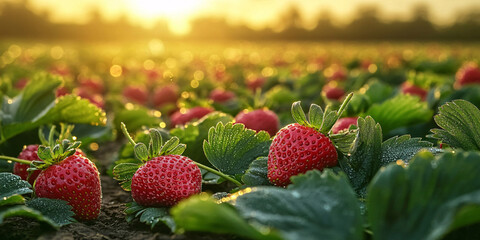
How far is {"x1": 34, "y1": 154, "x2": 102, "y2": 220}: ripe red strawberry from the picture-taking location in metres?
1.56

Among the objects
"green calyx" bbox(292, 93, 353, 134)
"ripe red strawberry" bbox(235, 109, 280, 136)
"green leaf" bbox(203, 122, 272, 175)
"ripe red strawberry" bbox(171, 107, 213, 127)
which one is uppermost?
"green calyx" bbox(292, 93, 353, 134)

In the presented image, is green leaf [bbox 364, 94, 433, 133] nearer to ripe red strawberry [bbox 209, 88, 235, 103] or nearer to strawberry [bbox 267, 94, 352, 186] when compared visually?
strawberry [bbox 267, 94, 352, 186]

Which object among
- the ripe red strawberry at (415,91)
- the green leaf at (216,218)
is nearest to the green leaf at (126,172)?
the green leaf at (216,218)

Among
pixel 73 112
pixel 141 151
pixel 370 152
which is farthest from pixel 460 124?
pixel 73 112

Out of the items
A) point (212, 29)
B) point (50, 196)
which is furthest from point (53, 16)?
point (50, 196)

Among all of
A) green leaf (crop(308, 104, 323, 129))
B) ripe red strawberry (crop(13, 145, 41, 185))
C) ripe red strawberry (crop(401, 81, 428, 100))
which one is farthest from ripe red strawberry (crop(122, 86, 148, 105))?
green leaf (crop(308, 104, 323, 129))

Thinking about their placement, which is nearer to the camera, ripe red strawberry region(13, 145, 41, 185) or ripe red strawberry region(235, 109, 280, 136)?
ripe red strawberry region(13, 145, 41, 185)

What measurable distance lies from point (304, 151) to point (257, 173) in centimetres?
17

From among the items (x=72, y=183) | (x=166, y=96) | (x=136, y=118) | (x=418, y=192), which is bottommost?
(x=166, y=96)

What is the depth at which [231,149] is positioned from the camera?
164 centimetres

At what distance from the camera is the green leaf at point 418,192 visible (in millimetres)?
1014

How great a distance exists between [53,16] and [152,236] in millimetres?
58274

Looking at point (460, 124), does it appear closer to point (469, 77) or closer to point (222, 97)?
point (222, 97)

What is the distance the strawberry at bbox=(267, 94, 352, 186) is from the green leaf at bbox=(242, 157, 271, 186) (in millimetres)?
→ 36
